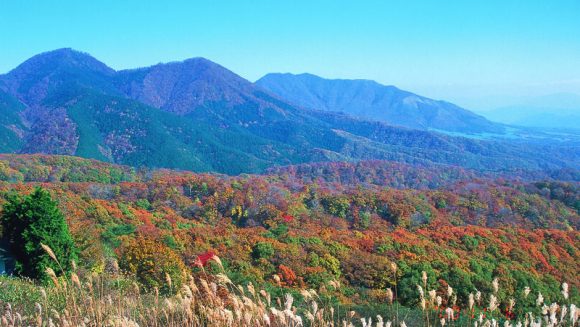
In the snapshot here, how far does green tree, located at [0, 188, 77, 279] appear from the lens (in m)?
14.1

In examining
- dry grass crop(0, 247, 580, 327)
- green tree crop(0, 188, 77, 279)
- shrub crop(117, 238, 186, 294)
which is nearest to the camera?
dry grass crop(0, 247, 580, 327)

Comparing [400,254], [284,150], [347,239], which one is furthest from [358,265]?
[284,150]

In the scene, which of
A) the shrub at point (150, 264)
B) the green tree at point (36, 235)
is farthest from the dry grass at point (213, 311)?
the green tree at point (36, 235)

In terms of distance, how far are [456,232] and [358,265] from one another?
1380 cm

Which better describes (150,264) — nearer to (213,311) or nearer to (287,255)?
(287,255)

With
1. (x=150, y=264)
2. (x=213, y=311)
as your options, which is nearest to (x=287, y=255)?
(x=150, y=264)

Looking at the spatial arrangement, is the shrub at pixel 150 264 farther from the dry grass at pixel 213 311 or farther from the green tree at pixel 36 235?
the dry grass at pixel 213 311

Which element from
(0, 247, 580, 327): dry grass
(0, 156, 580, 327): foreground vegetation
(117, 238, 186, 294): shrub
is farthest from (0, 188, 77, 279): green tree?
(0, 247, 580, 327): dry grass

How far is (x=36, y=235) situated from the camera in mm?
14719

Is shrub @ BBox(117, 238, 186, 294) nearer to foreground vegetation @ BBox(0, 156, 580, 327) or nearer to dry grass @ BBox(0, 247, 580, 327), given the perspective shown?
foreground vegetation @ BBox(0, 156, 580, 327)

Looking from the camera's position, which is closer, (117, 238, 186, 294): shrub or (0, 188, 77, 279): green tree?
(117, 238, 186, 294): shrub

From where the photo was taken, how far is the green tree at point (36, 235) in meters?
14.1

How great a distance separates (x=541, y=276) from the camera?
23844 millimetres

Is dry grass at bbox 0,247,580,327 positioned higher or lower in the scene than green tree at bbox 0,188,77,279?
higher
